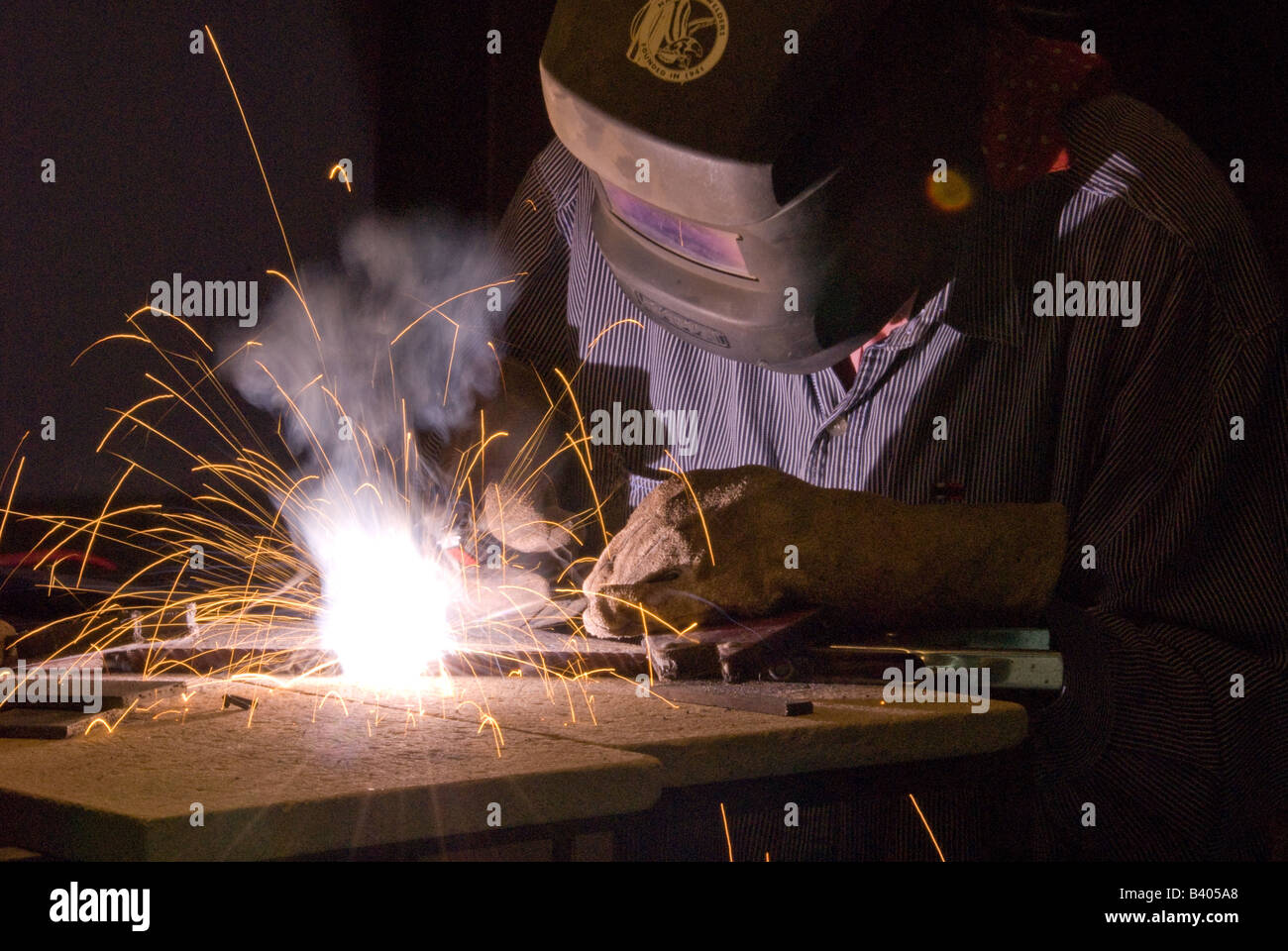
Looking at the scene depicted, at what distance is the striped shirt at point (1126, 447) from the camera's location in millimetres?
1585

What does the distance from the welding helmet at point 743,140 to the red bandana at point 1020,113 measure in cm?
37

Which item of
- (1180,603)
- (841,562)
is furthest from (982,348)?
(841,562)

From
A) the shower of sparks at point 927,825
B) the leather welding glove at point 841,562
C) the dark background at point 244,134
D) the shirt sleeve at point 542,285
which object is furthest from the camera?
the shirt sleeve at point 542,285

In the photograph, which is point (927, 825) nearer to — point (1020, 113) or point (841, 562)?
point (841, 562)

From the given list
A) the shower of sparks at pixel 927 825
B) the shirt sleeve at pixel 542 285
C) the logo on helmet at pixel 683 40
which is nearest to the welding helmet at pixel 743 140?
the logo on helmet at pixel 683 40

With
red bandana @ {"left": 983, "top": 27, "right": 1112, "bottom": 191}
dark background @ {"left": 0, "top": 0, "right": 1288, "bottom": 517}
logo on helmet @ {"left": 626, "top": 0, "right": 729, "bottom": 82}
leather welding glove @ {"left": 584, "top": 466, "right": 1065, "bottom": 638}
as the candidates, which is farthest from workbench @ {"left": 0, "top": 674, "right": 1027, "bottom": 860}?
dark background @ {"left": 0, "top": 0, "right": 1288, "bottom": 517}

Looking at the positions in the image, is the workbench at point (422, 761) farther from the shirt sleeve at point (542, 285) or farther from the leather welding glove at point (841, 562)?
the shirt sleeve at point (542, 285)

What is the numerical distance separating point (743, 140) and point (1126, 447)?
775 millimetres

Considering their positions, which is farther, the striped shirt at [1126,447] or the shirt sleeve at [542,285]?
the shirt sleeve at [542,285]

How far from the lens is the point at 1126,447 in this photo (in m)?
1.84

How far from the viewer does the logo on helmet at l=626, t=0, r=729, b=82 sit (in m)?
1.61
